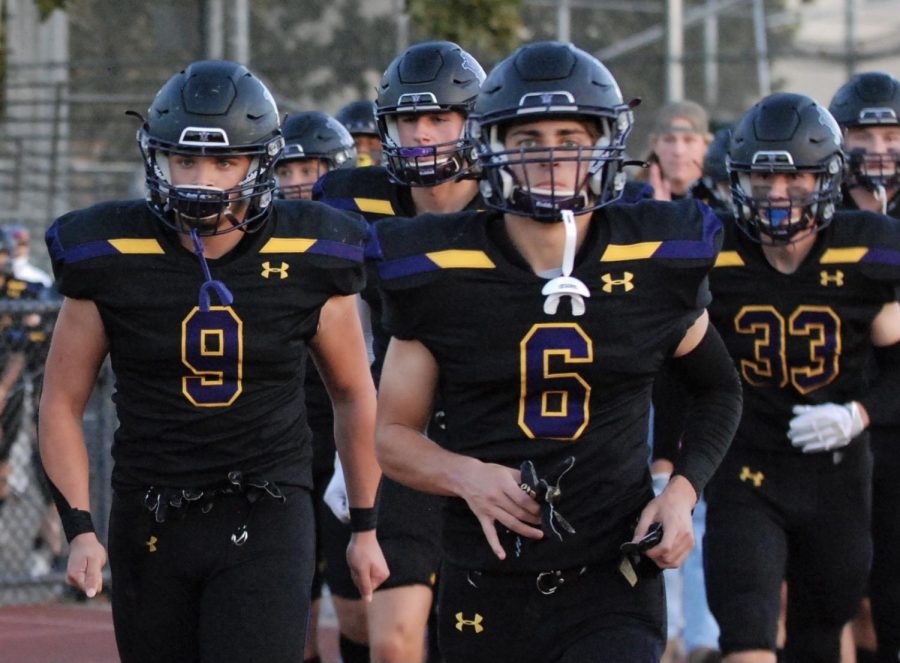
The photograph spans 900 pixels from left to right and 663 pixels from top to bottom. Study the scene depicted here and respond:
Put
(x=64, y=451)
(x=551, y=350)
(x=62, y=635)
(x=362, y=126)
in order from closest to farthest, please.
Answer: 1. (x=551, y=350)
2. (x=64, y=451)
3. (x=62, y=635)
4. (x=362, y=126)

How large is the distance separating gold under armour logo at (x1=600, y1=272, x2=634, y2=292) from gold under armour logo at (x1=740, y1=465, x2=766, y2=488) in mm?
1998

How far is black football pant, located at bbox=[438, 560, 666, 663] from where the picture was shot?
13.2 feet

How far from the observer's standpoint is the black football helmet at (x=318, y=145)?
7.65 meters

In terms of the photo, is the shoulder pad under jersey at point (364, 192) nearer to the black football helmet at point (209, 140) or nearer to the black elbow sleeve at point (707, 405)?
the black football helmet at point (209, 140)

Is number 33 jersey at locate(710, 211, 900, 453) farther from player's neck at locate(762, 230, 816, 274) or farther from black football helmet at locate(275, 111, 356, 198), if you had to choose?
black football helmet at locate(275, 111, 356, 198)

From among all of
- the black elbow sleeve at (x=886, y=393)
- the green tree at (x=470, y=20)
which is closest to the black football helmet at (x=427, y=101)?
the black elbow sleeve at (x=886, y=393)

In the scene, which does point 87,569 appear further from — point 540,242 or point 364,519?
point 540,242

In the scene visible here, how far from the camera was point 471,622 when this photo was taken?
4168 millimetres

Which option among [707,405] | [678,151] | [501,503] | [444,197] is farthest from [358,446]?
[678,151]

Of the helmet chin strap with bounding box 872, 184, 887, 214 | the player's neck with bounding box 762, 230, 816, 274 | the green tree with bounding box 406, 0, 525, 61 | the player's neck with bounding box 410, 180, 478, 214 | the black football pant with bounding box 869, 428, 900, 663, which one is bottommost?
the black football pant with bounding box 869, 428, 900, 663

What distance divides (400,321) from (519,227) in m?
0.34

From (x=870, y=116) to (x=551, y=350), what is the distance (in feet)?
12.2

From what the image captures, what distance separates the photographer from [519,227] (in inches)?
163

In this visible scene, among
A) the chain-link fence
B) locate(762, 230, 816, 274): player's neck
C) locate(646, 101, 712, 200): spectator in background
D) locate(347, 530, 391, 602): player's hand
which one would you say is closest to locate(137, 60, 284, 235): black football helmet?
locate(347, 530, 391, 602): player's hand
